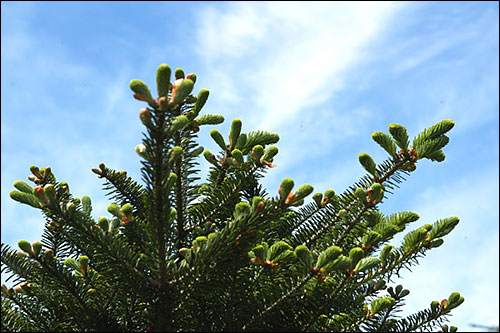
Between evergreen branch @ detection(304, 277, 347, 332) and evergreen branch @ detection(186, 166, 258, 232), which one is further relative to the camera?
evergreen branch @ detection(186, 166, 258, 232)

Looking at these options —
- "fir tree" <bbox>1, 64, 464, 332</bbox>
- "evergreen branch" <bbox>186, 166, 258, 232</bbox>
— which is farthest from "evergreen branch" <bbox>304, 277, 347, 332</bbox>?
"evergreen branch" <bbox>186, 166, 258, 232</bbox>

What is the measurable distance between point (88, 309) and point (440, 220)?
2.42m

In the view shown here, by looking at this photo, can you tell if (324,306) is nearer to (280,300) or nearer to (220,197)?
(280,300)

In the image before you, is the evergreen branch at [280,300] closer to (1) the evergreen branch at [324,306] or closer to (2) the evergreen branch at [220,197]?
(1) the evergreen branch at [324,306]

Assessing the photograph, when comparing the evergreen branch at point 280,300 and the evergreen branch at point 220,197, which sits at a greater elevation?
the evergreen branch at point 220,197

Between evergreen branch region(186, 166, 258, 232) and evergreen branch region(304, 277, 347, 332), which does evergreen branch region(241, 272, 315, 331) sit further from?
evergreen branch region(186, 166, 258, 232)

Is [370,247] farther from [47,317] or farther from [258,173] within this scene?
[47,317]

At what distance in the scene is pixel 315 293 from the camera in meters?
2.89

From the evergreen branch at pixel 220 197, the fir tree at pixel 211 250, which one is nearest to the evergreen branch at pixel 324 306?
the fir tree at pixel 211 250

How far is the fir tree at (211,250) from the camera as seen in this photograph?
8.37ft

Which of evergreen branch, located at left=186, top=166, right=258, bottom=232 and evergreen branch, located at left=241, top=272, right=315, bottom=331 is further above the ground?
evergreen branch, located at left=186, top=166, right=258, bottom=232

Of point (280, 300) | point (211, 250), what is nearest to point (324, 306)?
point (280, 300)

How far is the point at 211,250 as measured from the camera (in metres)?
2.55

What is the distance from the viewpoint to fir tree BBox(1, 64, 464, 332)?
2.55 metres
